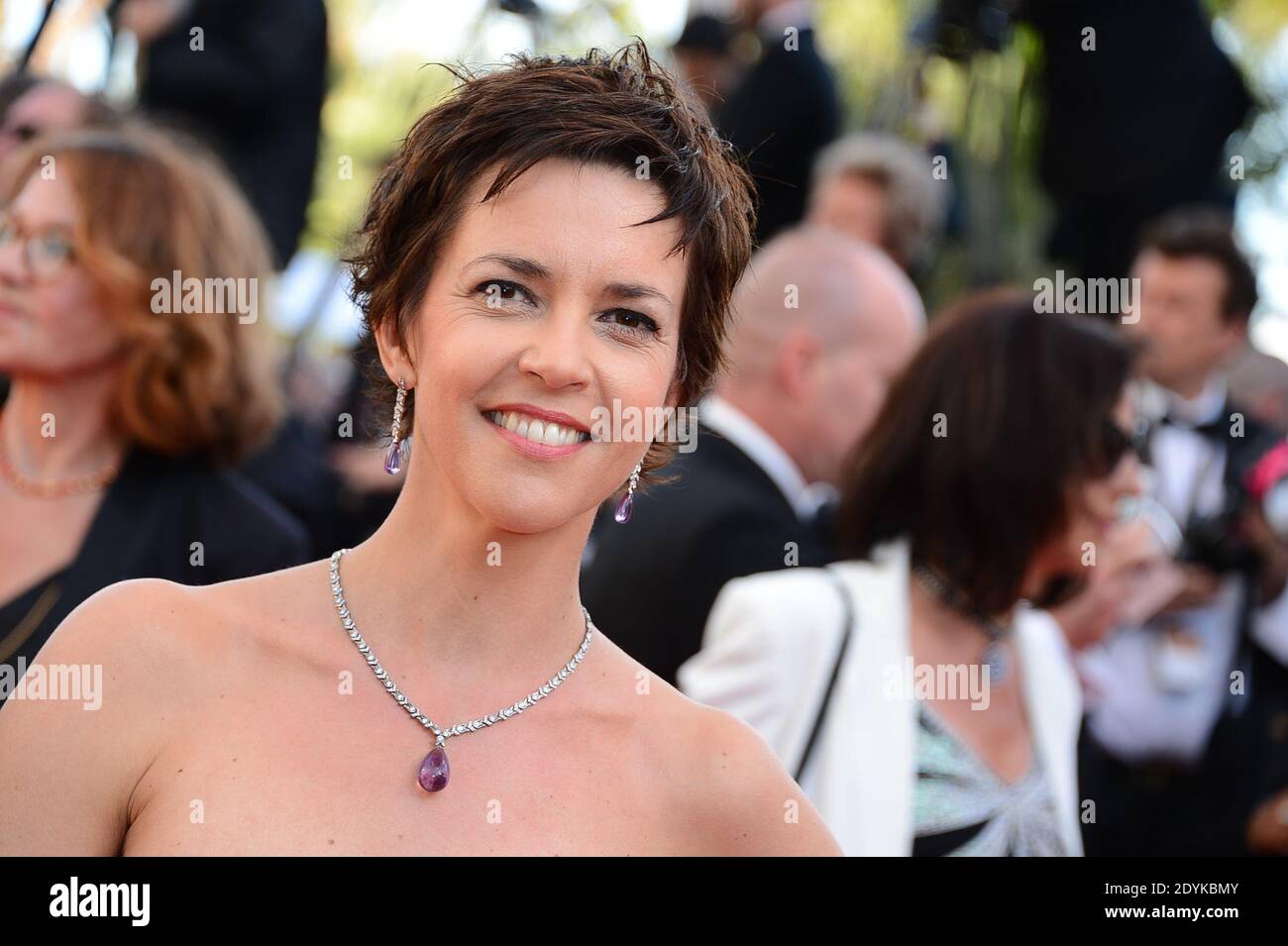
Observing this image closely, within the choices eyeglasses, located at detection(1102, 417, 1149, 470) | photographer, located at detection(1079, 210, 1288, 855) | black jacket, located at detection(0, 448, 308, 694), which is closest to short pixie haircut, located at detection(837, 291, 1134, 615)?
eyeglasses, located at detection(1102, 417, 1149, 470)

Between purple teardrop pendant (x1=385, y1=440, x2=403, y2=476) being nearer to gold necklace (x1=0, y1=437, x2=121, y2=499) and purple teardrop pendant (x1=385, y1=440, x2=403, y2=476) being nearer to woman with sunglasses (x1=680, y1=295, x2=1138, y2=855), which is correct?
woman with sunglasses (x1=680, y1=295, x2=1138, y2=855)

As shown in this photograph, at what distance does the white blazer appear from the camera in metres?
2.75

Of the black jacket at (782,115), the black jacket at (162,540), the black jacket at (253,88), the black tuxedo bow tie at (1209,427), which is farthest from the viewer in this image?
the black jacket at (782,115)

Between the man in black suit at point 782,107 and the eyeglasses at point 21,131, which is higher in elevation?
the man in black suit at point 782,107

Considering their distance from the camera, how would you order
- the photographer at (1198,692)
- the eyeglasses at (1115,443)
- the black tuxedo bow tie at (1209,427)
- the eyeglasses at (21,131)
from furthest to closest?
the black tuxedo bow tie at (1209,427) < the photographer at (1198,692) < the eyeglasses at (21,131) < the eyeglasses at (1115,443)

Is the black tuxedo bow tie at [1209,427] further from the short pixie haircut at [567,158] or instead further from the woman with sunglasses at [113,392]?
the short pixie haircut at [567,158]

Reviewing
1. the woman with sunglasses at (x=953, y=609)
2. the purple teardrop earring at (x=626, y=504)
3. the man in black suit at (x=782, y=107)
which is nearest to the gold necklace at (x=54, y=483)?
the woman with sunglasses at (x=953, y=609)

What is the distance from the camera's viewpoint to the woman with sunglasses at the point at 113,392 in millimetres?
3062

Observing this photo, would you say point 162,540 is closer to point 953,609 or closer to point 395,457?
point 395,457

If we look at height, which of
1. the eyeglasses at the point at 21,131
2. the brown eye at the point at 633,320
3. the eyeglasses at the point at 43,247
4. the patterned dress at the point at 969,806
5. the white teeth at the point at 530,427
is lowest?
the patterned dress at the point at 969,806

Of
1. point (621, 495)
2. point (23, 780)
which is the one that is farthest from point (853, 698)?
point (23, 780)

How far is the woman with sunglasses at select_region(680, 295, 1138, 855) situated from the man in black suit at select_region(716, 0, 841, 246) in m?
2.12

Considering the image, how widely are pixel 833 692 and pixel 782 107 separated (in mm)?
3136

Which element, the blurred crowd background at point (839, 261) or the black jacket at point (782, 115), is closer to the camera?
the blurred crowd background at point (839, 261)
